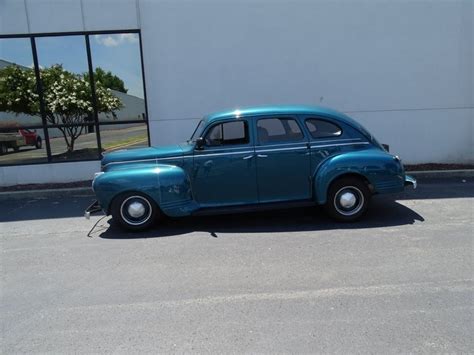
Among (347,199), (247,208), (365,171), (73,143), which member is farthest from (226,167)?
(73,143)

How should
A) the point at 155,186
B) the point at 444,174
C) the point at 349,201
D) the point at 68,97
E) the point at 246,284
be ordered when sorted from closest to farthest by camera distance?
the point at 246,284, the point at 155,186, the point at 349,201, the point at 444,174, the point at 68,97

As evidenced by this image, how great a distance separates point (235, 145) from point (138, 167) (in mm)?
1428

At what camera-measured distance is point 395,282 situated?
381 cm

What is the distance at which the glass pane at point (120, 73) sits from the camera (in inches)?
349

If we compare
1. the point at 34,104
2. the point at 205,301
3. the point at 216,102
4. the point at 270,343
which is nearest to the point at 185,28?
the point at 216,102

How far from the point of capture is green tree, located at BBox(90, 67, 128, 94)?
9133 millimetres

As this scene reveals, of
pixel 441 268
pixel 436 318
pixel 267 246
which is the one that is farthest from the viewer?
pixel 267 246

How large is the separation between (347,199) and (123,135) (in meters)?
5.71

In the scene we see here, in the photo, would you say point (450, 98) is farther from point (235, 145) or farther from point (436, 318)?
point (436, 318)

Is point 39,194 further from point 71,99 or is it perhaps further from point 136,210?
point 136,210

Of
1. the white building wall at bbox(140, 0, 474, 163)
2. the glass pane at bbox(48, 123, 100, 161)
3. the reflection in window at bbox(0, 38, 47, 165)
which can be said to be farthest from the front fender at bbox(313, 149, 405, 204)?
the reflection in window at bbox(0, 38, 47, 165)

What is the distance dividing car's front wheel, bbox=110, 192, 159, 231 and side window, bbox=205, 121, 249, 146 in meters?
1.27

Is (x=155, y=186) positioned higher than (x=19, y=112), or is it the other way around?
(x=19, y=112)

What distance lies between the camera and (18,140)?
360 inches
